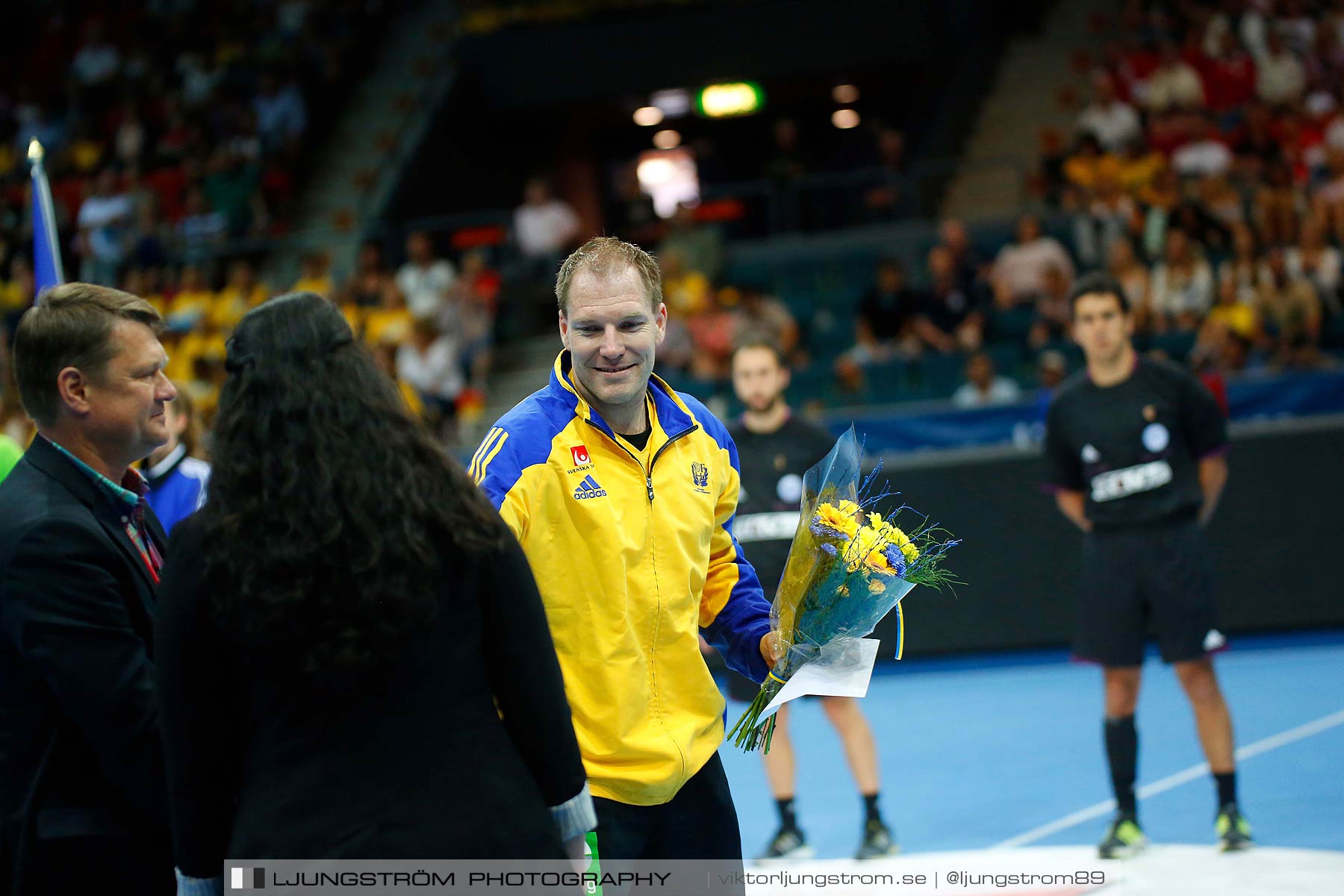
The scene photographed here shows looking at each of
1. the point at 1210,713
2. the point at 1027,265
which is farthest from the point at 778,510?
the point at 1027,265

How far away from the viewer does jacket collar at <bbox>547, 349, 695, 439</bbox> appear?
322cm

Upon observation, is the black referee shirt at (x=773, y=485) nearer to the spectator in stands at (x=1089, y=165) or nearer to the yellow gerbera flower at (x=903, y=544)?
the yellow gerbera flower at (x=903, y=544)

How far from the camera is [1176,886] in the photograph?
5.09 meters

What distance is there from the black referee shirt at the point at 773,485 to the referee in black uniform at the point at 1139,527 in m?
1.20

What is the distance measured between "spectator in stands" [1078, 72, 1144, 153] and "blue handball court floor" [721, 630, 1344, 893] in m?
6.63

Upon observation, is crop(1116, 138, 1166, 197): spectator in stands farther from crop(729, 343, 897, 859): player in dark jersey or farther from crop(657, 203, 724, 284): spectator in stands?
crop(729, 343, 897, 859): player in dark jersey

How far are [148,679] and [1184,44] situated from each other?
50.6 feet

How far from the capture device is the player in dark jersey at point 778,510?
5.92 m

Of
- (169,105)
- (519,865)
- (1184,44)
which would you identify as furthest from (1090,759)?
(169,105)

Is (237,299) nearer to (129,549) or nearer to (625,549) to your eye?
(625,549)

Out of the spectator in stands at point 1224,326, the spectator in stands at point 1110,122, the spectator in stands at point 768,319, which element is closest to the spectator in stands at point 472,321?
the spectator in stands at point 768,319

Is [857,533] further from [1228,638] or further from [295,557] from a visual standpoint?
[1228,638]

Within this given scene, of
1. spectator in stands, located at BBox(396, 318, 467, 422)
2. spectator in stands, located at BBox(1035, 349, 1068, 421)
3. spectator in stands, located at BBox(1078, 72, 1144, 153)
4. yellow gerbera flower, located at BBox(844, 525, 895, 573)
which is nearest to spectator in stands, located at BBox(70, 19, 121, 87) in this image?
spectator in stands, located at BBox(396, 318, 467, 422)

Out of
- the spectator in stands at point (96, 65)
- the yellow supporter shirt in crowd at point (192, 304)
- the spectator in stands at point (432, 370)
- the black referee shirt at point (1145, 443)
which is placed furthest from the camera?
the spectator in stands at point (96, 65)
